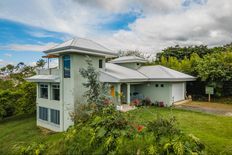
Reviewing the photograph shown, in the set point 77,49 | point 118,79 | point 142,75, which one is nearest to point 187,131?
point 118,79

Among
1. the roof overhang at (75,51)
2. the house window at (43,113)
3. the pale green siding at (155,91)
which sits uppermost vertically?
the roof overhang at (75,51)

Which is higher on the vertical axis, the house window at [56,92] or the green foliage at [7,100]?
the house window at [56,92]

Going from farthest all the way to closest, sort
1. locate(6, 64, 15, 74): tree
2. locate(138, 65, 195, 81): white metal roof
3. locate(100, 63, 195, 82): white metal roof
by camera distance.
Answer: locate(6, 64, 15, 74): tree < locate(138, 65, 195, 81): white metal roof < locate(100, 63, 195, 82): white metal roof

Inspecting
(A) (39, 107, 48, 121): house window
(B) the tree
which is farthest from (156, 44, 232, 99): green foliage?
(B) the tree

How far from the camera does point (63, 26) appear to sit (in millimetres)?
17969

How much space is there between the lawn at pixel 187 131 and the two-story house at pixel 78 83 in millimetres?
2105

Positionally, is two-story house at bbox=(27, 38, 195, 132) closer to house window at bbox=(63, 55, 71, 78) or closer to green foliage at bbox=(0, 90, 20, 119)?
house window at bbox=(63, 55, 71, 78)

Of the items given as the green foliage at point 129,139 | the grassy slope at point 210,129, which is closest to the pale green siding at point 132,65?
the grassy slope at point 210,129

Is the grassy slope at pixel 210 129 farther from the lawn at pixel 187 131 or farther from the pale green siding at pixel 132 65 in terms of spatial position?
the pale green siding at pixel 132 65

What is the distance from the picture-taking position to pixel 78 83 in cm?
1445

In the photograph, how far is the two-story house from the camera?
14.3 metres

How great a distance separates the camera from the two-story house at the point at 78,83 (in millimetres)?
14273

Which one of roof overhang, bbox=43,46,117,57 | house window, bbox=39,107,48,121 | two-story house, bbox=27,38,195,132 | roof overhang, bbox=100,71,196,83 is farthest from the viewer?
house window, bbox=39,107,48,121

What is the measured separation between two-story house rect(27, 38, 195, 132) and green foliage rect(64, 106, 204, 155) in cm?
596
